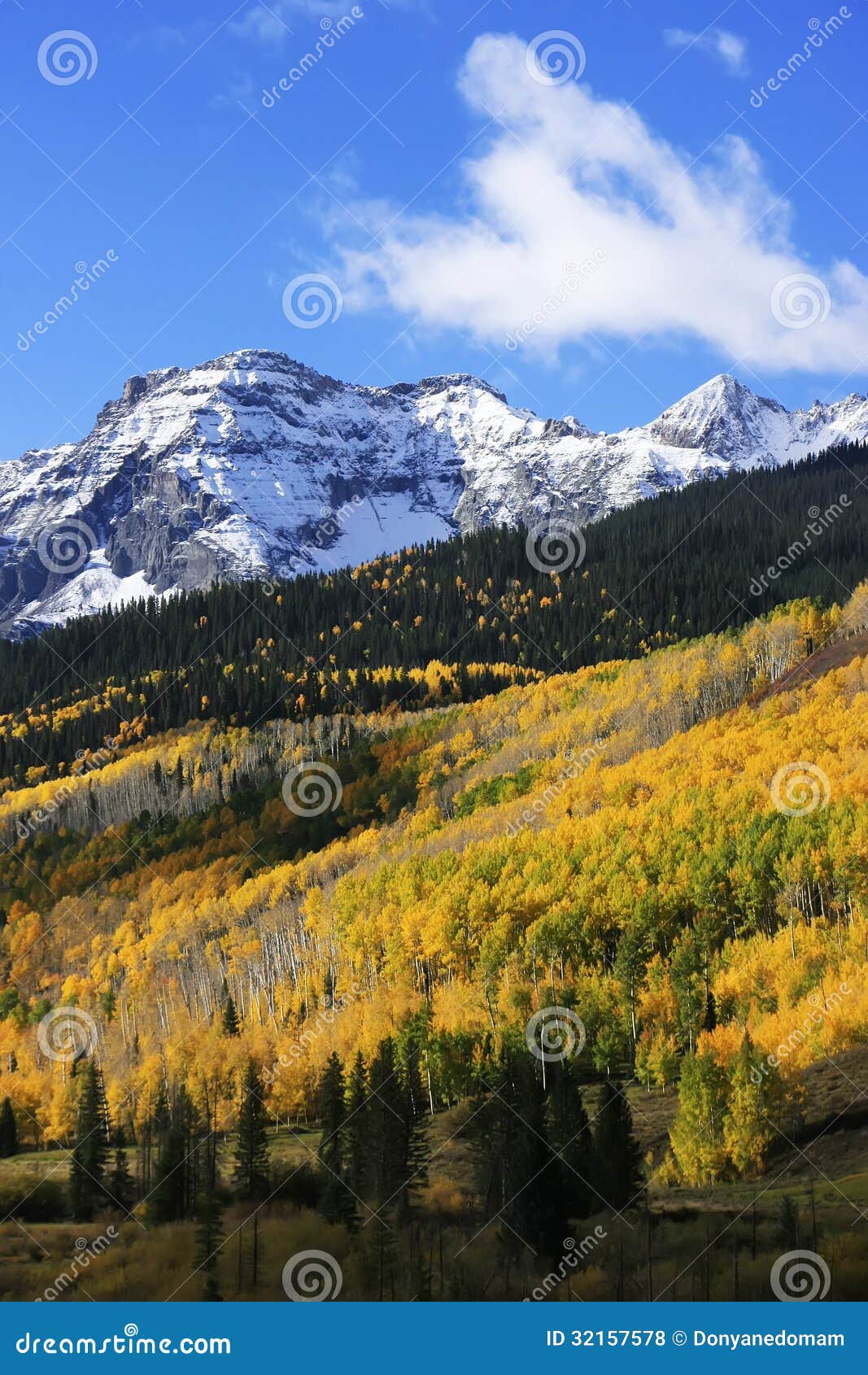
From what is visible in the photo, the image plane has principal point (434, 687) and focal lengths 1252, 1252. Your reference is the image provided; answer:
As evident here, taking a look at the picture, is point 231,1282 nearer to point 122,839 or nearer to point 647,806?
point 647,806

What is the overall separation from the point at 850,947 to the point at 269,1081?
43462mm

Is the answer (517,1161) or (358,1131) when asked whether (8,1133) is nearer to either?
(358,1131)

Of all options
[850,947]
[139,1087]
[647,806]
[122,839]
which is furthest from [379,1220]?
[122,839]

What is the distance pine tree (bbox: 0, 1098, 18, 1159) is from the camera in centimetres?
9156

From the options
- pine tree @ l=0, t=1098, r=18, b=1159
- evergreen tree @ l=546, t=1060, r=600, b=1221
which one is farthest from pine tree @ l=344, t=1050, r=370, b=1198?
pine tree @ l=0, t=1098, r=18, b=1159

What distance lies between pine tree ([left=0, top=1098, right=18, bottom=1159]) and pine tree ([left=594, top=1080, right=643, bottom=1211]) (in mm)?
44888

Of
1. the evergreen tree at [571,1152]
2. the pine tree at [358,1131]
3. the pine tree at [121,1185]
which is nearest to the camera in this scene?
the evergreen tree at [571,1152]

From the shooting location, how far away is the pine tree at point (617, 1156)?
68.8 metres

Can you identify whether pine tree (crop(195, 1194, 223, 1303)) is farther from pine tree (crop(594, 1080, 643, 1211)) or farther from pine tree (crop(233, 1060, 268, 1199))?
pine tree (crop(594, 1080, 643, 1211))

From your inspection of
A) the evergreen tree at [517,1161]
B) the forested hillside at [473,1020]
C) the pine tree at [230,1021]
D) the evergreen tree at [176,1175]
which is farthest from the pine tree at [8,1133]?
the evergreen tree at [517,1161]

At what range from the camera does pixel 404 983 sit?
107 metres

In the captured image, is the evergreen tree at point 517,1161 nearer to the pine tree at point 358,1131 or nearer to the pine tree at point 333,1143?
the pine tree at point 358,1131

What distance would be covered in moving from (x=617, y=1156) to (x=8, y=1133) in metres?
48.1

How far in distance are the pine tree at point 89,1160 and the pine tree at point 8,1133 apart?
9469 millimetres
